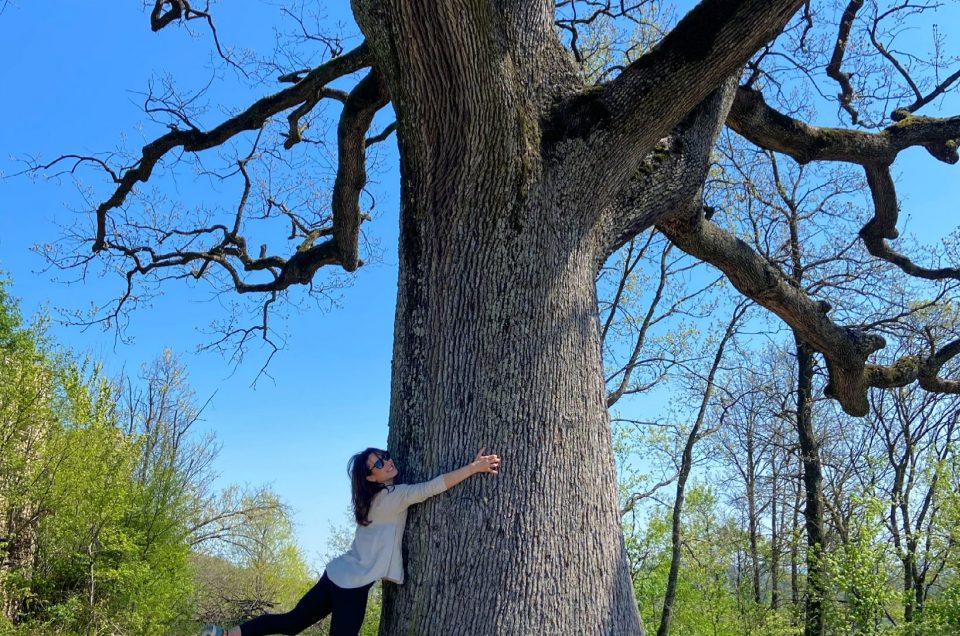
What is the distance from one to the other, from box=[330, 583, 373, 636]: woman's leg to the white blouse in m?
0.05

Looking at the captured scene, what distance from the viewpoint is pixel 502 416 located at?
11.2 feet

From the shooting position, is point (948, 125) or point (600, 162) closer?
point (600, 162)

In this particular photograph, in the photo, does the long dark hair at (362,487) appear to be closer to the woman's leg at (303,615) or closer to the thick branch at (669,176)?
the woman's leg at (303,615)

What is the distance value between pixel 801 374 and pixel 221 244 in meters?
10.1

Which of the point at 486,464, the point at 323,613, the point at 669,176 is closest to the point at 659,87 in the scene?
the point at 669,176

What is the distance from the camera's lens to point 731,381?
1508 cm

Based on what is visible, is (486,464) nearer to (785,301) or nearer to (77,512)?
(785,301)

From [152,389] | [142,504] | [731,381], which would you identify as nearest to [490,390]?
[731,381]

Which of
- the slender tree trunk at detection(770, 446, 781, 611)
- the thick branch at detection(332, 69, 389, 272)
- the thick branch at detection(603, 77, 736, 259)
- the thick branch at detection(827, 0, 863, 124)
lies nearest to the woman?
the thick branch at detection(603, 77, 736, 259)

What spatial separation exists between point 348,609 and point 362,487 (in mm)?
667

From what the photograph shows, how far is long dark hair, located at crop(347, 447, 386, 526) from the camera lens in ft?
11.7

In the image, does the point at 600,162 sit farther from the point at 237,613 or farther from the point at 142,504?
the point at 237,613

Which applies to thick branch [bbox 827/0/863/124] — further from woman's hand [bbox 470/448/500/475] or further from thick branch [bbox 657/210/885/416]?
woman's hand [bbox 470/448/500/475]

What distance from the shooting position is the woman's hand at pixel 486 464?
3291 millimetres
